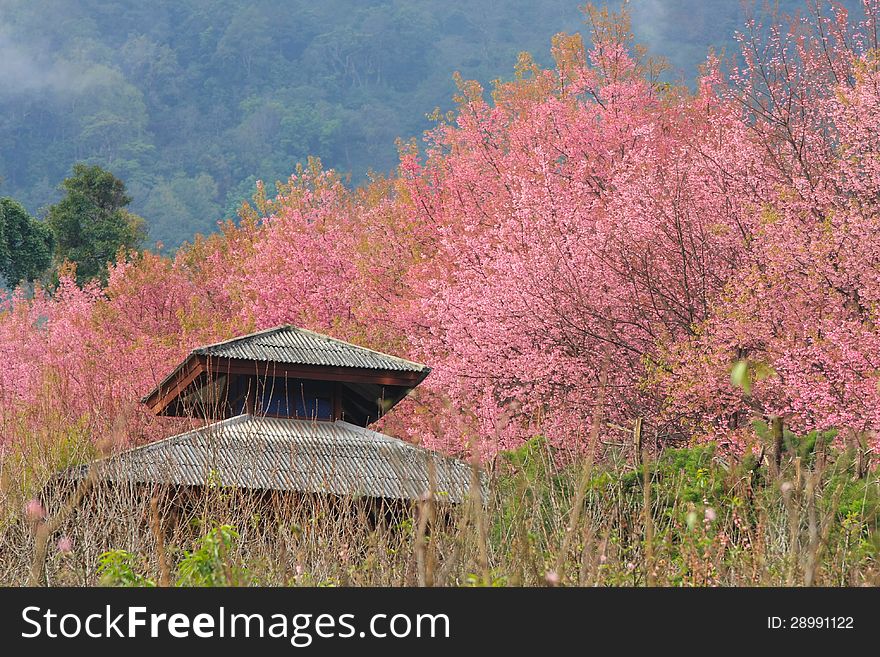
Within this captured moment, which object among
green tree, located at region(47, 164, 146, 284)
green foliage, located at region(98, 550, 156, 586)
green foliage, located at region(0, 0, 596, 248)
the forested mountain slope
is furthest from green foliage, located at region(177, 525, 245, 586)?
green foliage, located at region(0, 0, 596, 248)

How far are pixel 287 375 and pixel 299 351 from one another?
0.49 metres

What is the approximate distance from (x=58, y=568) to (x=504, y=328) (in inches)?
413

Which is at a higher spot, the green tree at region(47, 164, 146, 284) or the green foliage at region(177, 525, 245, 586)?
the green tree at region(47, 164, 146, 284)

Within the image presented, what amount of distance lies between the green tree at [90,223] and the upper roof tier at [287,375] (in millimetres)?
35741

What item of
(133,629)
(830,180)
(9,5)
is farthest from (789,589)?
(9,5)

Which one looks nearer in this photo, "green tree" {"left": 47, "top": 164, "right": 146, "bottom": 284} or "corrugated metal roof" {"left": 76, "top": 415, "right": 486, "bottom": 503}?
"corrugated metal roof" {"left": 76, "top": 415, "right": 486, "bottom": 503}

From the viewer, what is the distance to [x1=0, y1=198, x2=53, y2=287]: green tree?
→ 49.9 metres

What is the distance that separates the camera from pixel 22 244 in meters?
50.4

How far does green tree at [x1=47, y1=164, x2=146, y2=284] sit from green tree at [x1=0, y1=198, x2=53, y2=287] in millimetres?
955

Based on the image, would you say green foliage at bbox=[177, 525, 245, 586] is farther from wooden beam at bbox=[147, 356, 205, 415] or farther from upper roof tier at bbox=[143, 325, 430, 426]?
wooden beam at bbox=[147, 356, 205, 415]

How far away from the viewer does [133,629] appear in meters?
4.56

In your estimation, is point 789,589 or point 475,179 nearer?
point 789,589

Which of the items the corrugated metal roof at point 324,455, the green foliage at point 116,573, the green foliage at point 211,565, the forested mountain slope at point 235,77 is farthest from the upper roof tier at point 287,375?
the forested mountain slope at point 235,77

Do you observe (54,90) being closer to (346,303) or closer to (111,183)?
(111,183)
